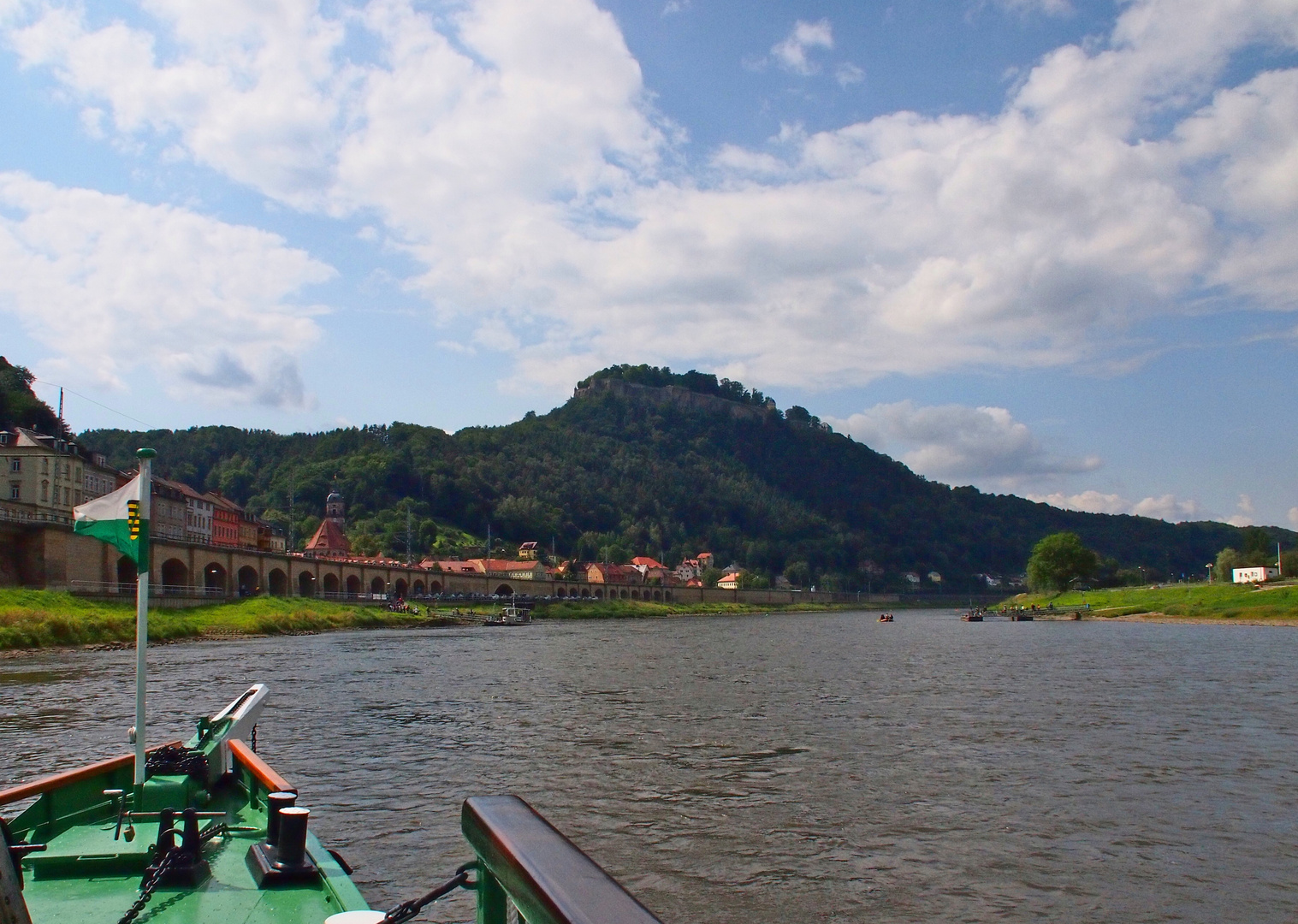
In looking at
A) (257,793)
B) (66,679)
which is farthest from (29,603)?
(257,793)

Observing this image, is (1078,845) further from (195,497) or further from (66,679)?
(195,497)

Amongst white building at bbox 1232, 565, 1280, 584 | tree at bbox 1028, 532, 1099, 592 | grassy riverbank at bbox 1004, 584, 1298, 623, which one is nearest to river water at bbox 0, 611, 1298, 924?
grassy riverbank at bbox 1004, 584, 1298, 623

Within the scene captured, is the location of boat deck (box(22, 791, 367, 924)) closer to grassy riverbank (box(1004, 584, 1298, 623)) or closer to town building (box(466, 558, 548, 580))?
grassy riverbank (box(1004, 584, 1298, 623))

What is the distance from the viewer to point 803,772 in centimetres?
1695

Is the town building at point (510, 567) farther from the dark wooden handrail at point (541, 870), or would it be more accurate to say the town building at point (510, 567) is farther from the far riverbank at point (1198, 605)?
the dark wooden handrail at point (541, 870)

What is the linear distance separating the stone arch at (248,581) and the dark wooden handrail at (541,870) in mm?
84340

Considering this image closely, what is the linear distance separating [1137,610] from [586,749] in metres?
92.2

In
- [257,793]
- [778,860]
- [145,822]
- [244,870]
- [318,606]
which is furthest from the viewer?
[318,606]

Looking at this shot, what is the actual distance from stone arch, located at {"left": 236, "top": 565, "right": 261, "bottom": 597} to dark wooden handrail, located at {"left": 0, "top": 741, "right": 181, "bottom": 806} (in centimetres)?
7443

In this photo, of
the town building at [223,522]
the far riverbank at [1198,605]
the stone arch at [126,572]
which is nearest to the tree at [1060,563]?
the far riverbank at [1198,605]

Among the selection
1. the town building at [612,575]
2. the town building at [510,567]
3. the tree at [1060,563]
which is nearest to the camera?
the tree at [1060,563]

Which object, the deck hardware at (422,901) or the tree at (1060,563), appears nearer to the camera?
the deck hardware at (422,901)

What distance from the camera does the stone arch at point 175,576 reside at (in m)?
67.6

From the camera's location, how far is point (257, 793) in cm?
1073
